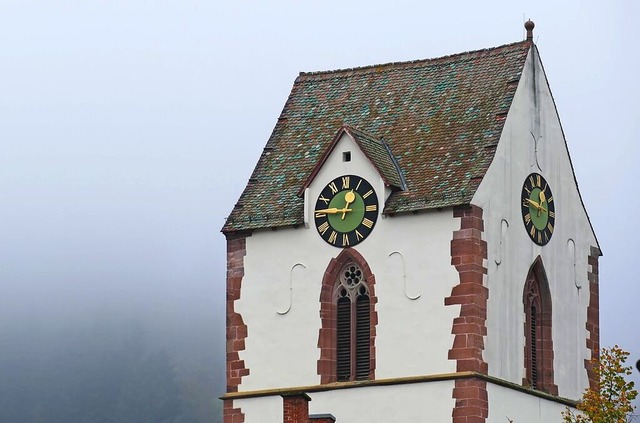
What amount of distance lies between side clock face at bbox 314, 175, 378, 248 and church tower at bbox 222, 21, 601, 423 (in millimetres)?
34

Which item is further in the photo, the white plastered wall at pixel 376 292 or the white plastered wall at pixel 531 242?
the white plastered wall at pixel 531 242

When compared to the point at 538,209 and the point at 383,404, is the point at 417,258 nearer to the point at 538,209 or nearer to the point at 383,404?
the point at 383,404

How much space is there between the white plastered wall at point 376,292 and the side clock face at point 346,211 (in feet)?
0.56

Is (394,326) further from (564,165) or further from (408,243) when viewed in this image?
(564,165)

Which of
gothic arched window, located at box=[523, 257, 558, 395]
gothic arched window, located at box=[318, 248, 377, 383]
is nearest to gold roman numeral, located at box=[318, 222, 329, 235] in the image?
gothic arched window, located at box=[318, 248, 377, 383]

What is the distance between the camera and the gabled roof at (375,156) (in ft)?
270

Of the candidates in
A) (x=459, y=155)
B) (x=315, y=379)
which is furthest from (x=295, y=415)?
(x=459, y=155)

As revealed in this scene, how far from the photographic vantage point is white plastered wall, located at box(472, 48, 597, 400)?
3211 inches

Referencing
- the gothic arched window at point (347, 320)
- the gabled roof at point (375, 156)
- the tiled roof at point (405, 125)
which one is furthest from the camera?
the gabled roof at point (375, 156)

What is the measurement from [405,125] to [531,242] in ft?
13.9

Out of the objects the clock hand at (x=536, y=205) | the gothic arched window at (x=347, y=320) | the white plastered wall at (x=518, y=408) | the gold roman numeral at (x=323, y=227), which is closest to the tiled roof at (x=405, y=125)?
the gold roman numeral at (x=323, y=227)

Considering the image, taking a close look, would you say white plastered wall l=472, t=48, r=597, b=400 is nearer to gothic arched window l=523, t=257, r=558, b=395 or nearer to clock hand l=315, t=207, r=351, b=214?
gothic arched window l=523, t=257, r=558, b=395

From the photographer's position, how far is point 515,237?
82.8 meters

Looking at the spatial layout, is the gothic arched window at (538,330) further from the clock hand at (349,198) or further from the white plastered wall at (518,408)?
the clock hand at (349,198)
